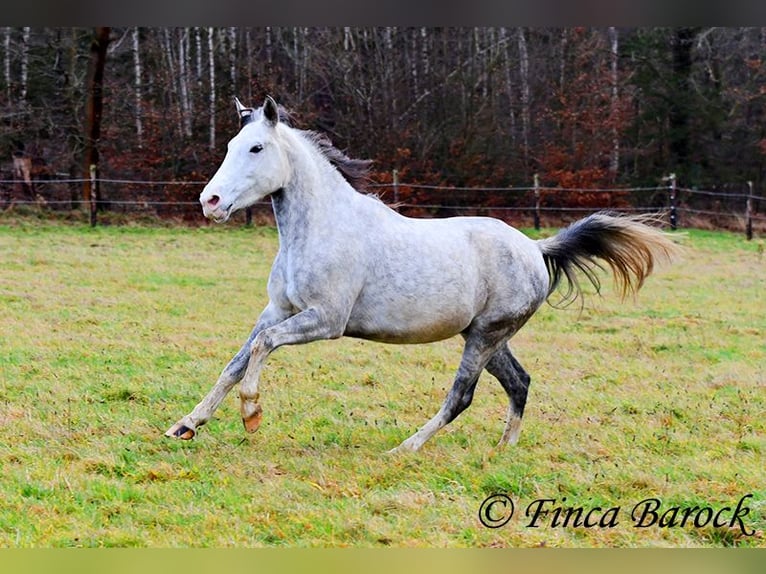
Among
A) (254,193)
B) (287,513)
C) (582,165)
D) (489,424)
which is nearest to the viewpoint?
(287,513)

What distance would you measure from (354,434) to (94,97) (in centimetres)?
1755

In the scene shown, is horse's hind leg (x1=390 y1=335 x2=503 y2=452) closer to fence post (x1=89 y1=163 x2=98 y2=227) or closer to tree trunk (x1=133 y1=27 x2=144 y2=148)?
fence post (x1=89 y1=163 x2=98 y2=227)

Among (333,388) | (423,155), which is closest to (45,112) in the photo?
(423,155)

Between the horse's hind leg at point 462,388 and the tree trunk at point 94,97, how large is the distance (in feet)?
54.2

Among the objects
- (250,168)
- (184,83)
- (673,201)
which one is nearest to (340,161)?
(250,168)

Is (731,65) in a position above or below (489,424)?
above

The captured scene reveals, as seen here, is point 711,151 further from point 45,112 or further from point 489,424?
point 489,424

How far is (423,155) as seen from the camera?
74.5 ft

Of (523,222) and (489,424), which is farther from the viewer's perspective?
(523,222)

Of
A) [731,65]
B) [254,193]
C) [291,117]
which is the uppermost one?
[731,65]

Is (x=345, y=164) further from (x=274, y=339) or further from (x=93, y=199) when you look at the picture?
(x=93, y=199)

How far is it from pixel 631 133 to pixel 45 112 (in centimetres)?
1558

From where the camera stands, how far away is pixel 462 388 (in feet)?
18.9

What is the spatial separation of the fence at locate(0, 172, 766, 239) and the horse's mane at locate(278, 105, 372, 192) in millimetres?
14282
